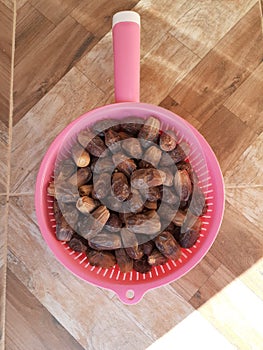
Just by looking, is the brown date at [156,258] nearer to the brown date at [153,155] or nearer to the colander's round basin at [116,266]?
the colander's round basin at [116,266]

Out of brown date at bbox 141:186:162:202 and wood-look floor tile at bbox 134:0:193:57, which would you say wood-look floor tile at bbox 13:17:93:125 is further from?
brown date at bbox 141:186:162:202

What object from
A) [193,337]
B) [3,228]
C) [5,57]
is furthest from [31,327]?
[5,57]

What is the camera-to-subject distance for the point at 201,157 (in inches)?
27.5

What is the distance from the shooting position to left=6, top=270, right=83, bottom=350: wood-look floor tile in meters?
0.76

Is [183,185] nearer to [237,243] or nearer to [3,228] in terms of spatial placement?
[237,243]

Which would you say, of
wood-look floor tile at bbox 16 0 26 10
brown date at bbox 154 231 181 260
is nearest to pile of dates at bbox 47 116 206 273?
brown date at bbox 154 231 181 260

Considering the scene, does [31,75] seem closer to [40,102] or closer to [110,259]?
[40,102]

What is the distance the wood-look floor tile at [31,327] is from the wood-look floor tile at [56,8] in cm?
50

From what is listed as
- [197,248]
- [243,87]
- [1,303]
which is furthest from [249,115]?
[1,303]

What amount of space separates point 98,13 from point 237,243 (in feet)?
1.62

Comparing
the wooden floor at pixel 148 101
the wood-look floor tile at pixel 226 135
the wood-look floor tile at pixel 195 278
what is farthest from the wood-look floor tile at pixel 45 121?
the wood-look floor tile at pixel 195 278

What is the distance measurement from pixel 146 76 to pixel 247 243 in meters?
0.35

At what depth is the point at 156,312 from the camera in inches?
29.8

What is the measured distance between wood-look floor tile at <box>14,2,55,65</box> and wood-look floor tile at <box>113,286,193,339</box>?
0.48 m
